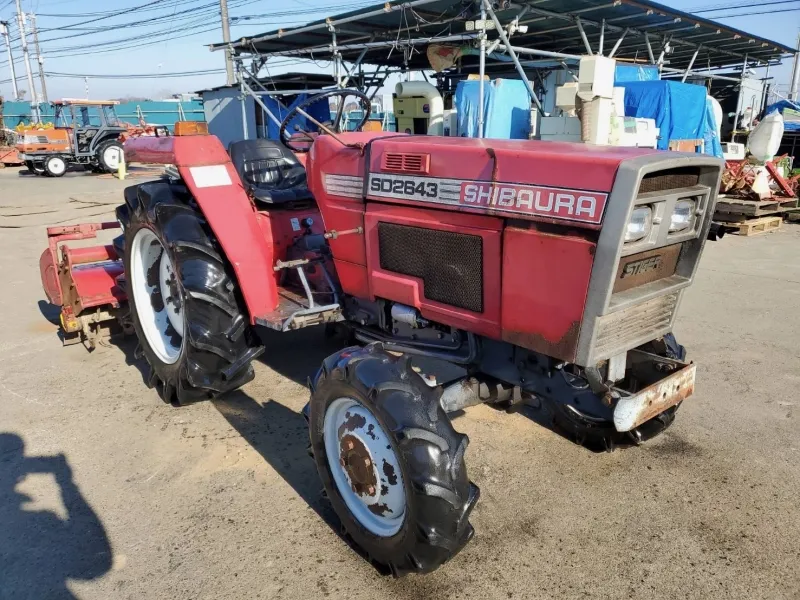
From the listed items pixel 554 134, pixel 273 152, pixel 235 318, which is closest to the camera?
pixel 235 318

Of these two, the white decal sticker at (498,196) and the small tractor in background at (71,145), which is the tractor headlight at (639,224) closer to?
the white decal sticker at (498,196)

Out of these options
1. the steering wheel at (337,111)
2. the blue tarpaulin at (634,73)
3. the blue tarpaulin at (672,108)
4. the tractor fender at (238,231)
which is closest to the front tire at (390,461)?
the tractor fender at (238,231)

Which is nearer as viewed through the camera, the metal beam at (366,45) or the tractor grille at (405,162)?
the tractor grille at (405,162)

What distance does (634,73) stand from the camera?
46.7ft

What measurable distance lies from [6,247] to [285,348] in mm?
6168

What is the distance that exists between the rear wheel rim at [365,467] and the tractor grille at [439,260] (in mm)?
637

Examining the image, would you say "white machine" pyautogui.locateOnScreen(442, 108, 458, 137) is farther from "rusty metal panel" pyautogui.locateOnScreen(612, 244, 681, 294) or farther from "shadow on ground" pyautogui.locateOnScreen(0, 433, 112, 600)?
"shadow on ground" pyautogui.locateOnScreen(0, 433, 112, 600)

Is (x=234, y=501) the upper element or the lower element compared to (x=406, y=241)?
lower

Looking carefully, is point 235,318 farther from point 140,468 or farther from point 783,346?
point 783,346

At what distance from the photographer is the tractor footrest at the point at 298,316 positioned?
3.16 m

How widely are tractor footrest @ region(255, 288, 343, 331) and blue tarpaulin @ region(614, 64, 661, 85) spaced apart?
12.5 m

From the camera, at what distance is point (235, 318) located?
10.9ft

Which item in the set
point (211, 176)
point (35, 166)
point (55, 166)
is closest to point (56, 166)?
point (55, 166)

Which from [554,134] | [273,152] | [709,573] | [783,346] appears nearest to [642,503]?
[709,573]
